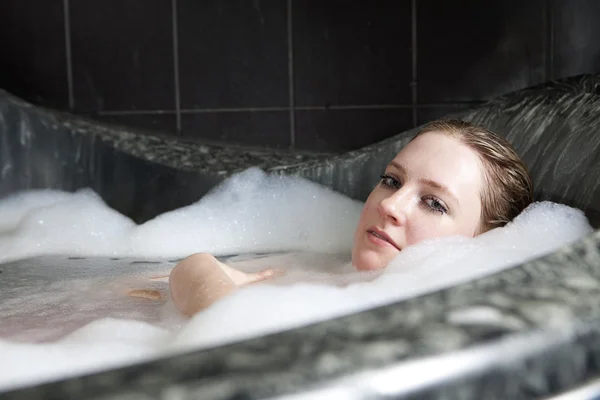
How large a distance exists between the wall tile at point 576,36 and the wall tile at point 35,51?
1.74m

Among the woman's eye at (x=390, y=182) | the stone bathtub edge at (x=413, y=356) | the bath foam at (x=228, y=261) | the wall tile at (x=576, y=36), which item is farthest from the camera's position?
the wall tile at (x=576, y=36)

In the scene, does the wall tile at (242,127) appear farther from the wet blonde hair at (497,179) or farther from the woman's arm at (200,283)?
the woman's arm at (200,283)

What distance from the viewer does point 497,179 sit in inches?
52.9

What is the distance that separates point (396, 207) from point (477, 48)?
137cm

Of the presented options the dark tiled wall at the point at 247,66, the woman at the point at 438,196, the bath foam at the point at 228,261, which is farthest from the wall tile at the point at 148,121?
the woman at the point at 438,196

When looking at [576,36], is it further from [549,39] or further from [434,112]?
[434,112]

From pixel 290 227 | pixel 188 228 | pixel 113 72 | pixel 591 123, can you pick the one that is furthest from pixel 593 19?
pixel 113 72

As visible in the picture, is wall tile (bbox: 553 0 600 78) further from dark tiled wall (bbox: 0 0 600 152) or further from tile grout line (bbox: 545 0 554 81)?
dark tiled wall (bbox: 0 0 600 152)

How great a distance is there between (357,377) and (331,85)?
2249 mm

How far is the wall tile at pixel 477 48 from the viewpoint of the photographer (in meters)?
2.41

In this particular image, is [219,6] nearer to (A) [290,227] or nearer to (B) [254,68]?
(B) [254,68]

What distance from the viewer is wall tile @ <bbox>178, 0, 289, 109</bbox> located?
264cm

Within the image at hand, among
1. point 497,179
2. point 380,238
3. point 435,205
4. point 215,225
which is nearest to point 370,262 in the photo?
point 380,238

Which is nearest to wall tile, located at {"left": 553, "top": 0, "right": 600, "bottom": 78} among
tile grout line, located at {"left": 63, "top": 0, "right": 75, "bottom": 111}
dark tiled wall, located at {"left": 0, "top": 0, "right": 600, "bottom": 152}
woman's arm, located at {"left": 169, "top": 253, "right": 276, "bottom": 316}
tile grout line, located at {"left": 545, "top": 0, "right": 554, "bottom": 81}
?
tile grout line, located at {"left": 545, "top": 0, "right": 554, "bottom": 81}
